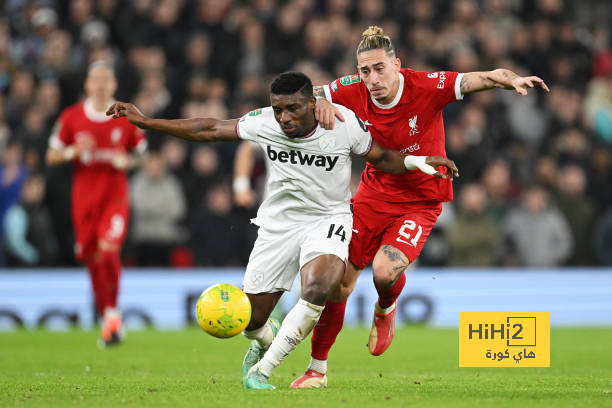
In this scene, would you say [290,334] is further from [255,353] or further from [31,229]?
[31,229]

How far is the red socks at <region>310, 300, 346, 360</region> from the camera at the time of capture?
8.09 m

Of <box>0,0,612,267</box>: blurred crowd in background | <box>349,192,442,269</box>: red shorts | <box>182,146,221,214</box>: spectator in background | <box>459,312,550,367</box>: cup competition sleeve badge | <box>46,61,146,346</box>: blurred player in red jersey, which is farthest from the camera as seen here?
<box>182,146,221,214</box>: spectator in background

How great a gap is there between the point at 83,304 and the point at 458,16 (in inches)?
334

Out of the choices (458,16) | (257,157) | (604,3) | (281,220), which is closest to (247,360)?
(281,220)

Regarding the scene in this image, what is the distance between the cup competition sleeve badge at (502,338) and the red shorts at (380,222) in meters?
0.81

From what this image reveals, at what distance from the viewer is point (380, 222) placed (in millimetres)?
8484

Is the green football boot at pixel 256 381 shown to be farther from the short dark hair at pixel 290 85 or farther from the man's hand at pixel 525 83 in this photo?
the man's hand at pixel 525 83

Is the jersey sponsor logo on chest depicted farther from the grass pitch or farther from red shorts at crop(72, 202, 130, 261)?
red shorts at crop(72, 202, 130, 261)

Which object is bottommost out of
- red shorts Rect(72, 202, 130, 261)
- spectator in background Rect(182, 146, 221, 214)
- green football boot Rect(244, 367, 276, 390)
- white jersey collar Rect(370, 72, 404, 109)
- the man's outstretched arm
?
green football boot Rect(244, 367, 276, 390)

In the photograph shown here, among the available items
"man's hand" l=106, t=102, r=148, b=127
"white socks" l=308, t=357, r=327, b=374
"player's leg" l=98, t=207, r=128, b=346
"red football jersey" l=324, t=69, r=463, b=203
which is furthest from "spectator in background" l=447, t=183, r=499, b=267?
"man's hand" l=106, t=102, r=148, b=127

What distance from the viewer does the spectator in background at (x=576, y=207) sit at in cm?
1595

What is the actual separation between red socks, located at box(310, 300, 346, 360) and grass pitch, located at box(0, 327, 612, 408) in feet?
1.09

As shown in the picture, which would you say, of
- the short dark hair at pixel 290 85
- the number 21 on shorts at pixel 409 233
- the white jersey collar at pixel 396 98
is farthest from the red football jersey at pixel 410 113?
the short dark hair at pixel 290 85

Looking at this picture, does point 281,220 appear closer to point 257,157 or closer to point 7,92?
point 257,157
